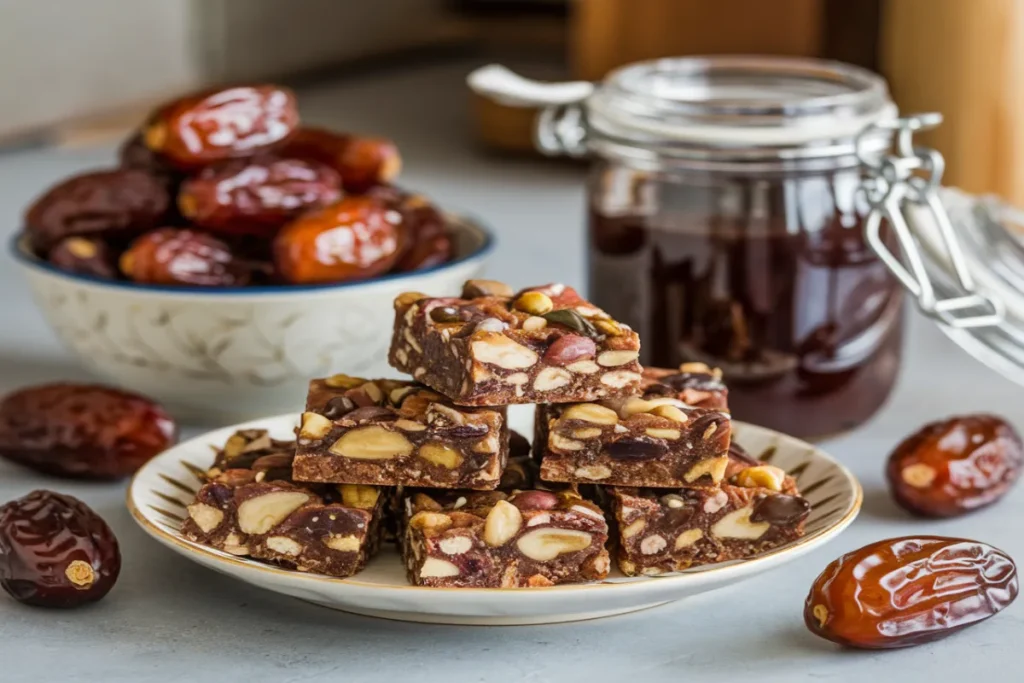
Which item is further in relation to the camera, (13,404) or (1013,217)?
(1013,217)

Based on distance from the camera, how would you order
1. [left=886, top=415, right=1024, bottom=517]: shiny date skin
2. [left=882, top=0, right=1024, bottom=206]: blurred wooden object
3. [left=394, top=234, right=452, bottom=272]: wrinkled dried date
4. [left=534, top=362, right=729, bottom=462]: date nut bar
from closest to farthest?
[left=534, top=362, right=729, bottom=462]: date nut bar, [left=886, top=415, right=1024, bottom=517]: shiny date skin, [left=394, top=234, right=452, bottom=272]: wrinkled dried date, [left=882, top=0, right=1024, bottom=206]: blurred wooden object

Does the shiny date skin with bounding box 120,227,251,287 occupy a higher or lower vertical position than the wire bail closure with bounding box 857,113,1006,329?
lower

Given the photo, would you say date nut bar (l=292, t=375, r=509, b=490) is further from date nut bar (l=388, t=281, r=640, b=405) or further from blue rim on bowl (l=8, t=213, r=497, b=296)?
blue rim on bowl (l=8, t=213, r=497, b=296)

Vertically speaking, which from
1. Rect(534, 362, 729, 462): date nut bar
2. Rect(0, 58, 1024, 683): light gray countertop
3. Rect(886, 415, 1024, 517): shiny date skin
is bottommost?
Rect(0, 58, 1024, 683): light gray countertop

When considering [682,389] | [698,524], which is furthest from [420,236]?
[698,524]

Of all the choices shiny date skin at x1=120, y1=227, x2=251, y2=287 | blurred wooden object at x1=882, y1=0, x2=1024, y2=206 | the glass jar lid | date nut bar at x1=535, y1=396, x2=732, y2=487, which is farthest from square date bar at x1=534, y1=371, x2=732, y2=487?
blurred wooden object at x1=882, y1=0, x2=1024, y2=206

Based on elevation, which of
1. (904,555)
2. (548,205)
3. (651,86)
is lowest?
(548,205)

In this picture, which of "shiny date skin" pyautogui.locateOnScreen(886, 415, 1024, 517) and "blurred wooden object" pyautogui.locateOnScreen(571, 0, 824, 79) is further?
"blurred wooden object" pyautogui.locateOnScreen(571, 0, 824, 79)

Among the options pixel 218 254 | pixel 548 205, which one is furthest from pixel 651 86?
pixel 548 205

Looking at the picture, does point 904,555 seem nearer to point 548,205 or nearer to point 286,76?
point 548,205
